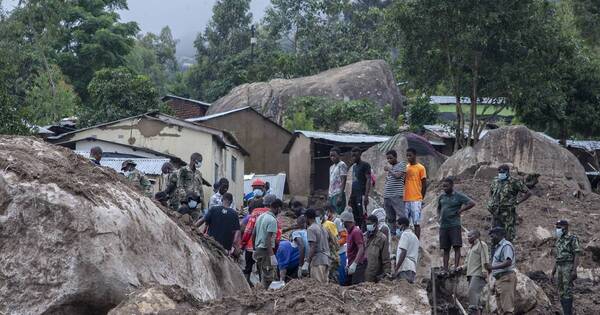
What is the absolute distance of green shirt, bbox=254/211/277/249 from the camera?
1572 cm

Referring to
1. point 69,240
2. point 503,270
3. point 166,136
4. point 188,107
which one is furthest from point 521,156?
point 188,107

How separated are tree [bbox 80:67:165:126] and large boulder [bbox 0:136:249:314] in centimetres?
2670

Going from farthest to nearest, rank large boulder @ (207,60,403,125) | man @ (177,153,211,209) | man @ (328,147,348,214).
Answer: large boulder @ (207,60,403,125) → man @ (328,147,348,214) → man @ (177,153,211,209)

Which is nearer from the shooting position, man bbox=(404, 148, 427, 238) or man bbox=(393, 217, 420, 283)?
man bbox=(393, 217, 420, 283)

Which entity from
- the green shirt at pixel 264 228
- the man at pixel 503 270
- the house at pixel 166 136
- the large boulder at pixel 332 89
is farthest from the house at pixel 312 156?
the green shirt at pixel 264 228

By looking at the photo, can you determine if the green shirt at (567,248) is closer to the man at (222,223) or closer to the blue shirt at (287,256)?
the blue shirt at (287,256)

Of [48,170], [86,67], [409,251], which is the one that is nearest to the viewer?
[48,170]

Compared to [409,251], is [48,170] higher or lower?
higher

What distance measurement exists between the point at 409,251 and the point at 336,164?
3.42 metres

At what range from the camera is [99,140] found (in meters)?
28.1

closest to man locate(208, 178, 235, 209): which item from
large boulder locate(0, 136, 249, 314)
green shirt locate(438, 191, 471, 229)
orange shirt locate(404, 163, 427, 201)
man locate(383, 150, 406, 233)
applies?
man locate(383, 150, 406, 233)

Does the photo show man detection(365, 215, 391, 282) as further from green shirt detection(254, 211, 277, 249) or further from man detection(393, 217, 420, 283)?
green shirt detection(254, 211, 277, 249)

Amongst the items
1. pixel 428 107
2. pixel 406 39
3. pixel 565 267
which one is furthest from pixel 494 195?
pixel 428 107

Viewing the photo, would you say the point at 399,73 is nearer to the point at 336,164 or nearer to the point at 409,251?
the point at 336,164
